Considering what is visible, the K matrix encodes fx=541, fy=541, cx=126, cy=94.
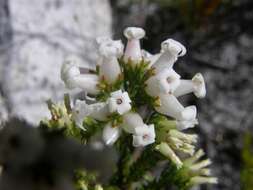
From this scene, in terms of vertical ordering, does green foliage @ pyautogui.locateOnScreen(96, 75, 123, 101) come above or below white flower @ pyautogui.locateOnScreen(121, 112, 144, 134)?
above

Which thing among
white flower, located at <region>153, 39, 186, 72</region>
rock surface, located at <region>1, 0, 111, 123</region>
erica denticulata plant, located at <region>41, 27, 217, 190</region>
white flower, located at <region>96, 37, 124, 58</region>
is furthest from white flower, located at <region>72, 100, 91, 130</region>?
rock surface, located at <region>1, 0, 111, 123</region>

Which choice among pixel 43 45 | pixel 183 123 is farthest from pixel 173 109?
pixel 43 45

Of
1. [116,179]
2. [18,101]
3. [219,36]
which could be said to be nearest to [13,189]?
[116,179]

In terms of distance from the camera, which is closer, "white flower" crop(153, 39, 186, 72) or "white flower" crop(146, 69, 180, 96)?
"white flower" crop(146, 69, 180, 96)

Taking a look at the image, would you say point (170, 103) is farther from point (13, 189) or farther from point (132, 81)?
point (13, 189)

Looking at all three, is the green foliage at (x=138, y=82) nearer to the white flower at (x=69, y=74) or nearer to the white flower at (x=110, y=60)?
the white flower at (x=110, y=60)

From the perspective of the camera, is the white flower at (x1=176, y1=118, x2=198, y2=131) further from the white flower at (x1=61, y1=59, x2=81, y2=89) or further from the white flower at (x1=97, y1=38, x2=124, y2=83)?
the white flower at (x1=61, y1=59, x2=81, y2=89)

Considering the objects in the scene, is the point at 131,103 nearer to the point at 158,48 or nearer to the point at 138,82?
the point at 138,82

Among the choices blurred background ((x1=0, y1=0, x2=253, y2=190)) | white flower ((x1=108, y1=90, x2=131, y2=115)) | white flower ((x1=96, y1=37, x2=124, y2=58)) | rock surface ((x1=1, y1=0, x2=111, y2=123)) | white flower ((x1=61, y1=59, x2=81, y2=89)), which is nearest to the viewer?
white flower ((x1=108, y1=90, x2=131, y2=115))
